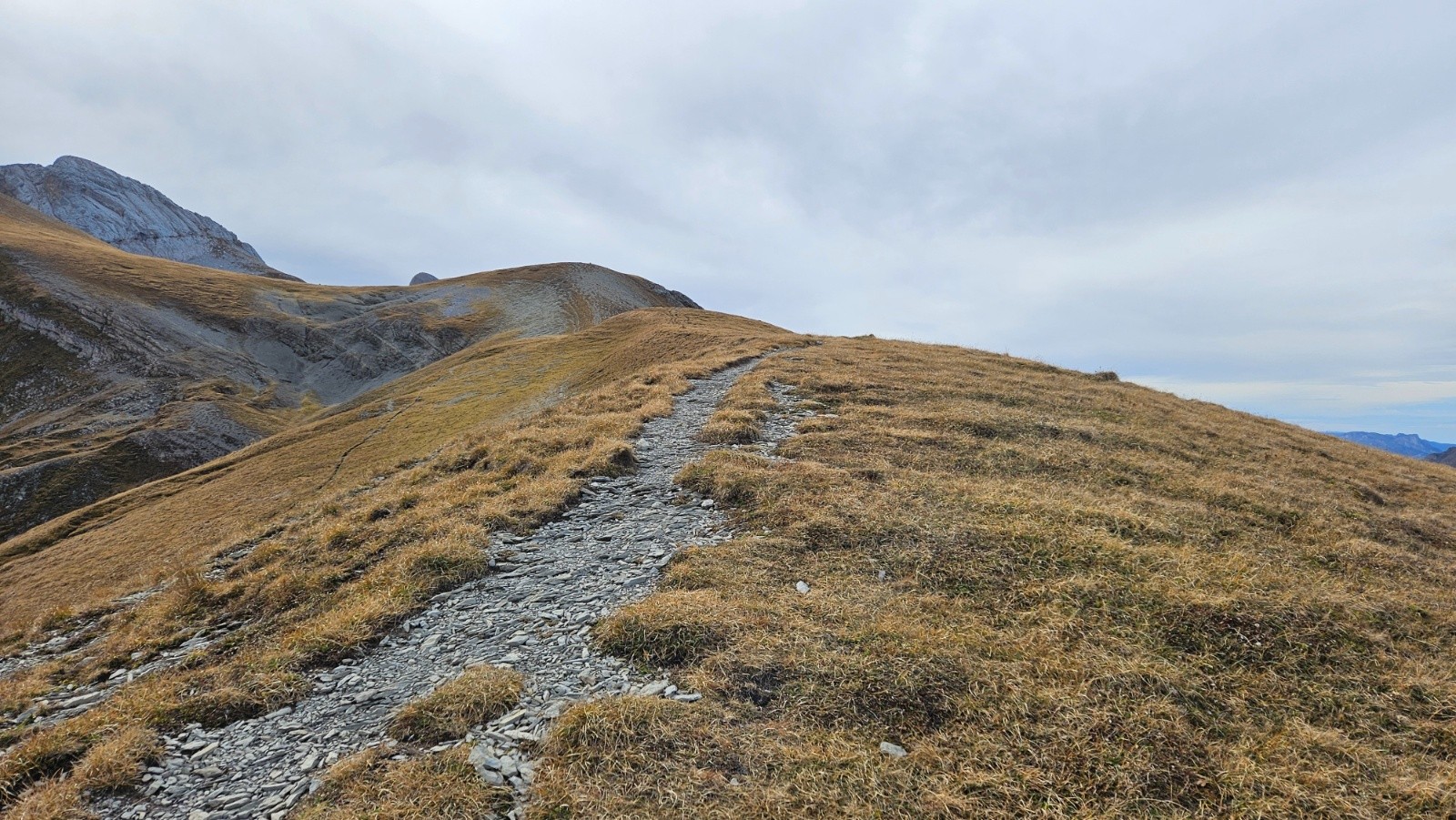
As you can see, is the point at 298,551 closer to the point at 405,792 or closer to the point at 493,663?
the point at 493,663

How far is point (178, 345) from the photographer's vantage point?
310 ft

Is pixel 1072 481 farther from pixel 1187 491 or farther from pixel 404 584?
pixel 404 584

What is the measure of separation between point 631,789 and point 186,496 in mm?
54043

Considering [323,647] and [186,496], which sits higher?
[323,647]

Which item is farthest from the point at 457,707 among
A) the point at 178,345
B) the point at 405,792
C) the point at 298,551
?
the point at 178,345

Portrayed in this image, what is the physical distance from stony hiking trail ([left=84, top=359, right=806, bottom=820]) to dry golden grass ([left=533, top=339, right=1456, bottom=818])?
2.50 ft

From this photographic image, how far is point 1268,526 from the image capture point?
1463 cm

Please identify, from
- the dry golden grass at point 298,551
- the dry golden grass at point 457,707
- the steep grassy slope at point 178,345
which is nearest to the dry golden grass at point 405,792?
the dry golden grass at point 457,707

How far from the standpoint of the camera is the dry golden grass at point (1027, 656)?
6.25 meters

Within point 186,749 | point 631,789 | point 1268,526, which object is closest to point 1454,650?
point 1268,526

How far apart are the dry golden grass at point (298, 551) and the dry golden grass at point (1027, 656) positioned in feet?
17.9

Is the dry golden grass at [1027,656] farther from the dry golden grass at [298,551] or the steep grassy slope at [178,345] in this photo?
the steep grassy slope at [178,345]

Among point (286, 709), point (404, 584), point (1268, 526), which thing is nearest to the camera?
point (286, 709)

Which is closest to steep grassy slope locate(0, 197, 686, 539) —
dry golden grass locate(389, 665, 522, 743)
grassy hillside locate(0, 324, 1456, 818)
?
grassy hillside locate(0, 324, 1456, 818)
